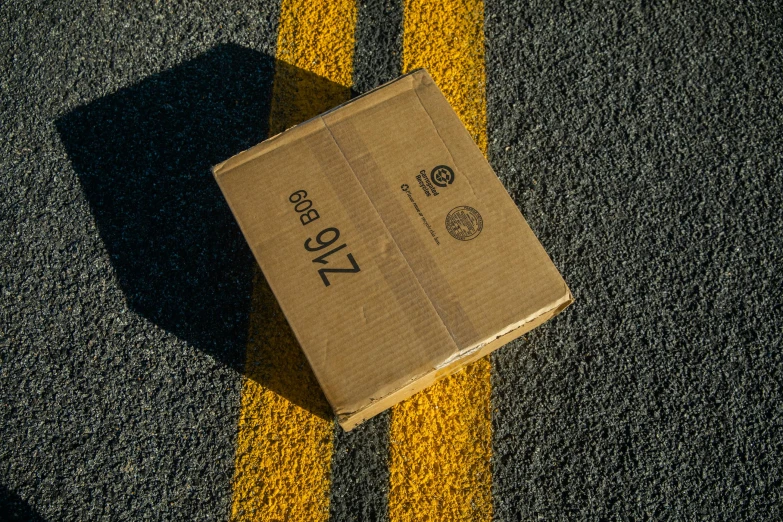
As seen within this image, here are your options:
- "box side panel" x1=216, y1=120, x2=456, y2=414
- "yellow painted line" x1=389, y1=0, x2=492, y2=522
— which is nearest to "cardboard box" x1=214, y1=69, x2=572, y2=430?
"box side panel" x1=216, y1=120, x2=456, y2=414

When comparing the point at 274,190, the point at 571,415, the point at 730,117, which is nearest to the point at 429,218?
the point at 274,190

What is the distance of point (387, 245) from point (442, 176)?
249mm

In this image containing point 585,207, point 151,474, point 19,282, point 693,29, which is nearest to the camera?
point 151,474

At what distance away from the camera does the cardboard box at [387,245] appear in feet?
4.44

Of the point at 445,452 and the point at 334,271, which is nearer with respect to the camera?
the point at 334,271

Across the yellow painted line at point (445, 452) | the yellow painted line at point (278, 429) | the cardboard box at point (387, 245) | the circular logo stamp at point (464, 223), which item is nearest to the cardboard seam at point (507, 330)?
the cardboard box at point (387, 245)

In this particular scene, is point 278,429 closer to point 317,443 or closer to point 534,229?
point 317,443

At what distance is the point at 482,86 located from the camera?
1970 mm

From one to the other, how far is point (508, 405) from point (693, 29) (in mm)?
1553

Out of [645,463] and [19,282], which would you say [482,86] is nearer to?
[645,463]

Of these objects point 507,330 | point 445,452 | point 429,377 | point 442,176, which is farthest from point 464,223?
point 445,452

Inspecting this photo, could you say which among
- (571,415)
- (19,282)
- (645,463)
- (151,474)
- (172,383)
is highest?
(19,282)

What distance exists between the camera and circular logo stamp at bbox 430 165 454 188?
4.88 ft

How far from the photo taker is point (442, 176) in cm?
149
